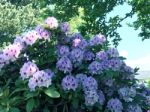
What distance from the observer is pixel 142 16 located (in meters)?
13.2

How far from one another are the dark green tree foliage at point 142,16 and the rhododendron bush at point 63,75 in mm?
7720

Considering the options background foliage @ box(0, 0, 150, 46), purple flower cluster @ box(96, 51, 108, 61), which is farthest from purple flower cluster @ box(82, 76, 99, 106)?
background foliage @ box(0, 0, 150, 46)

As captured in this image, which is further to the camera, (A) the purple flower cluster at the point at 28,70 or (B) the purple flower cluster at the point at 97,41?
(B) the purple flower cluster at the point at 97,41

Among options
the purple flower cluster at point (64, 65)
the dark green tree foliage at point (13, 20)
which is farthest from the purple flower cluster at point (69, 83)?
the dark green tree foliage at point (13, 20)

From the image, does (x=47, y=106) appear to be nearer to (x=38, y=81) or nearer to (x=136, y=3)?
(x=38, y=81)

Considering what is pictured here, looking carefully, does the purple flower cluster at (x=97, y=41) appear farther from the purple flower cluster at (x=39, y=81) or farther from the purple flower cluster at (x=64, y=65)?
the purple flower cluster at (x=39, y=81)

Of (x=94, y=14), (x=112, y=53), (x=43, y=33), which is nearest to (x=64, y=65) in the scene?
(x=43, y=33)

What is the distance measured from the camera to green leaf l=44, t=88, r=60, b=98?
445cm

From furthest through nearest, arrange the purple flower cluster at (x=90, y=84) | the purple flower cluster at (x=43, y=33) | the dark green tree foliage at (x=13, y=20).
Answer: the dark green tree foliage at (x=13, y=20) < the purple flower cluster at (x=43, y=33) < the purple flower cluster at (x=90, y=84)

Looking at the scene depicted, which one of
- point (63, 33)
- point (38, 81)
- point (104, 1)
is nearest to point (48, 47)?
point (63, 33)

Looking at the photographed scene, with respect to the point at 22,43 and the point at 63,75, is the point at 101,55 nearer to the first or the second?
the point at 63,75

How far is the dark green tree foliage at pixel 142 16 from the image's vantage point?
12.9 metres

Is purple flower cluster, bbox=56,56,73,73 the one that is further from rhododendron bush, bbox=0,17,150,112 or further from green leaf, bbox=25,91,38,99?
green leaf, bbox=25,91,38,99

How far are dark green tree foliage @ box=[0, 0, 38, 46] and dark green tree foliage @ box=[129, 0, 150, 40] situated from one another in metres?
22.2
